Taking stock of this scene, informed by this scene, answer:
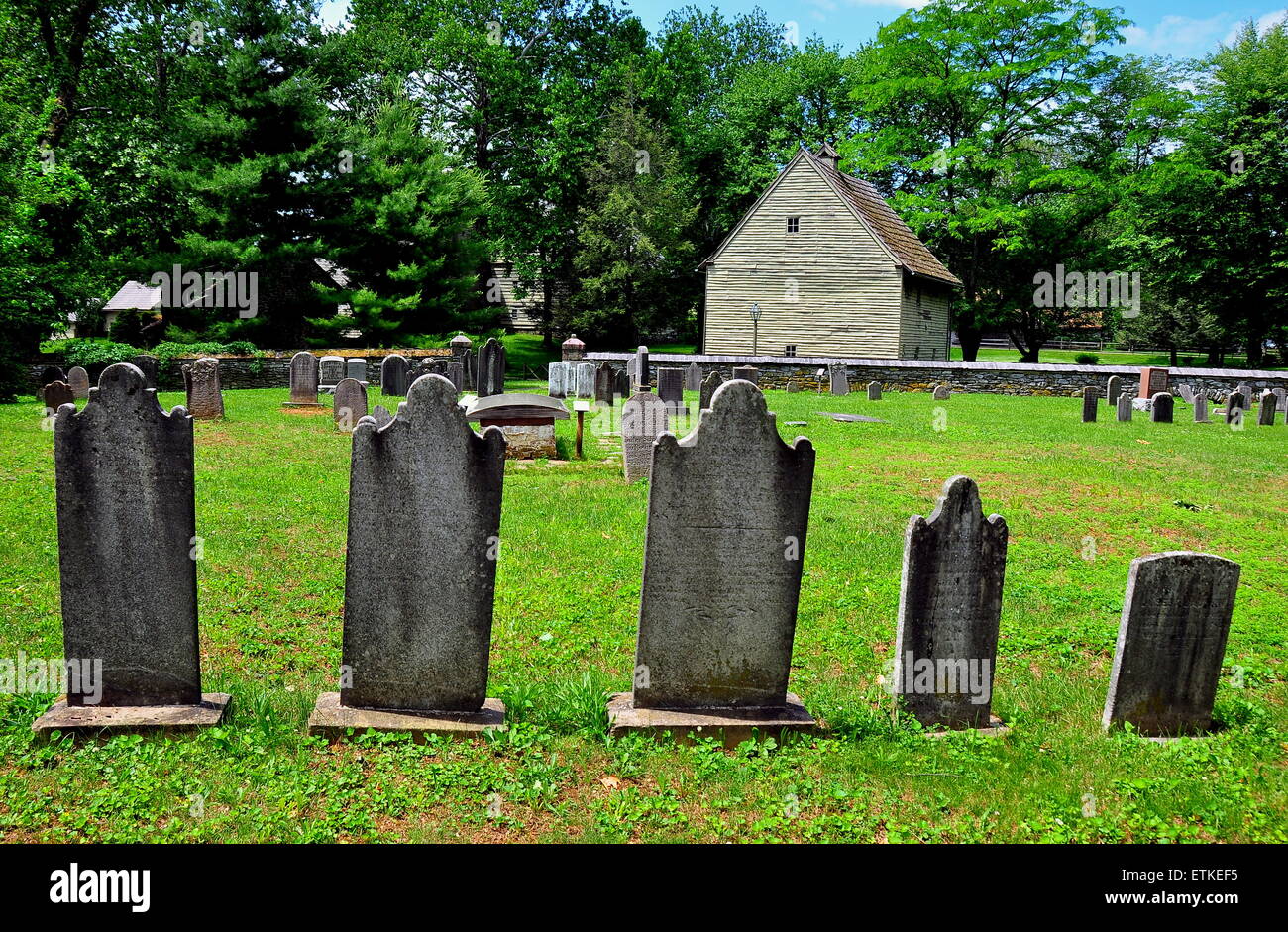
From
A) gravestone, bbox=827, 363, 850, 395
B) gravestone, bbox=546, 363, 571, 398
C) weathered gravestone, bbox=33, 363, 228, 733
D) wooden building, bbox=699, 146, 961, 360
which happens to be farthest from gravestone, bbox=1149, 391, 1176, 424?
weathered gravestone, bbox=33, 363, 228, 733

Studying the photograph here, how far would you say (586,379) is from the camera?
856 inches

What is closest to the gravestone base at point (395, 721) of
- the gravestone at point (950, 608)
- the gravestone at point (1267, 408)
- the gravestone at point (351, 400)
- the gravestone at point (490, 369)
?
the gravestone at point (950, 608)

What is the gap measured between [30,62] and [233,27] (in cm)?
645

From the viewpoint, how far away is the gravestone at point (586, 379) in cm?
2161

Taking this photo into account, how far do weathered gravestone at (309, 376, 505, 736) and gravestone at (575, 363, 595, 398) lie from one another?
1732 cm

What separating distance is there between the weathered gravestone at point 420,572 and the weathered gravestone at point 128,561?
76 cm

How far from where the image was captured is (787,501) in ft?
14.3

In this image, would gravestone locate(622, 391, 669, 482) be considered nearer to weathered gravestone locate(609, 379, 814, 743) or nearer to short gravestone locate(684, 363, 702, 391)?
weathered gravestone locate(609, 379, 814, 743)

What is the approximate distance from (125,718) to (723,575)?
301cm

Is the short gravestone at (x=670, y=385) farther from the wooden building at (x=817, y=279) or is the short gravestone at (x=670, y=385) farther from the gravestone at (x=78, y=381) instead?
the wooden building at (x=817, y=279)

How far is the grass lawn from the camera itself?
361 centimetres

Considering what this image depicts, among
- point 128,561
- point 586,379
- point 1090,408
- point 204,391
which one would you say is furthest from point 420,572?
point 1090,408
